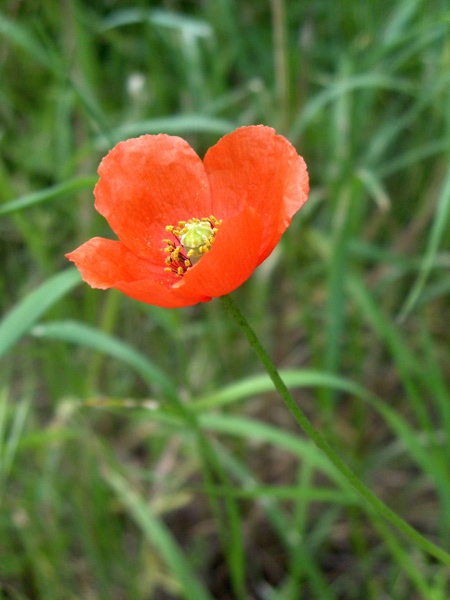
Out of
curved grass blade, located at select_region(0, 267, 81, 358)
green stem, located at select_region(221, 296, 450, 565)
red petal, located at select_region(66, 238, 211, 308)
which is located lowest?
green stem, located at select_region(221, 296, 450, 565)

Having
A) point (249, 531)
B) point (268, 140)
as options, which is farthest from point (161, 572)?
point (268, 140)

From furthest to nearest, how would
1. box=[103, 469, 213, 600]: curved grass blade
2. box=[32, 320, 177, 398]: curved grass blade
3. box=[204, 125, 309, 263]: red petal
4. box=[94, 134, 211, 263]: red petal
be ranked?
box=[103, 469, 213, 600]: curved grass blade
box=[32, 320, 177, 398]: curved grass blade
box=[94, 134, 211, 263]: red petal
box=[204, 125, 309, 263]: red petal

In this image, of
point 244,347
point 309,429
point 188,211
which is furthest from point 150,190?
point 244,347

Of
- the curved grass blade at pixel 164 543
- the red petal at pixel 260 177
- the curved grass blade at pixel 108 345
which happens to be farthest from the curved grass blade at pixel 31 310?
the curved grass blade at pixel 164 543

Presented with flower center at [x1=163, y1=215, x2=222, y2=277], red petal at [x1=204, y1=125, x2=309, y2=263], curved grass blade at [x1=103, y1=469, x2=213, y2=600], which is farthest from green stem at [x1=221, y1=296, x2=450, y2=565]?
curved grass blade at [x1=103, y1=469, x2=213, y2=600]

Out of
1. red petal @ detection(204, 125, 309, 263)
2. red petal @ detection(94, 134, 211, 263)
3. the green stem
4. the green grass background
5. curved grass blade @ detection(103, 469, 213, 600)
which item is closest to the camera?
the green stem

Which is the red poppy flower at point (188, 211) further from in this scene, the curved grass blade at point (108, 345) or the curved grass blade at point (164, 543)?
the curved grass blade at point (164, 543)

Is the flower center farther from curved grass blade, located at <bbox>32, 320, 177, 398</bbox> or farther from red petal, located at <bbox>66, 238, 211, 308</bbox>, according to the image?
curved grass blade, located at <bbox>32, 320, 177, 398</bbox>

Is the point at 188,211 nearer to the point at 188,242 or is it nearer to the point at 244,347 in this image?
the point at 188,242

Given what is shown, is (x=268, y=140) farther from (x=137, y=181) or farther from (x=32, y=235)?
(x=32, y=235)
